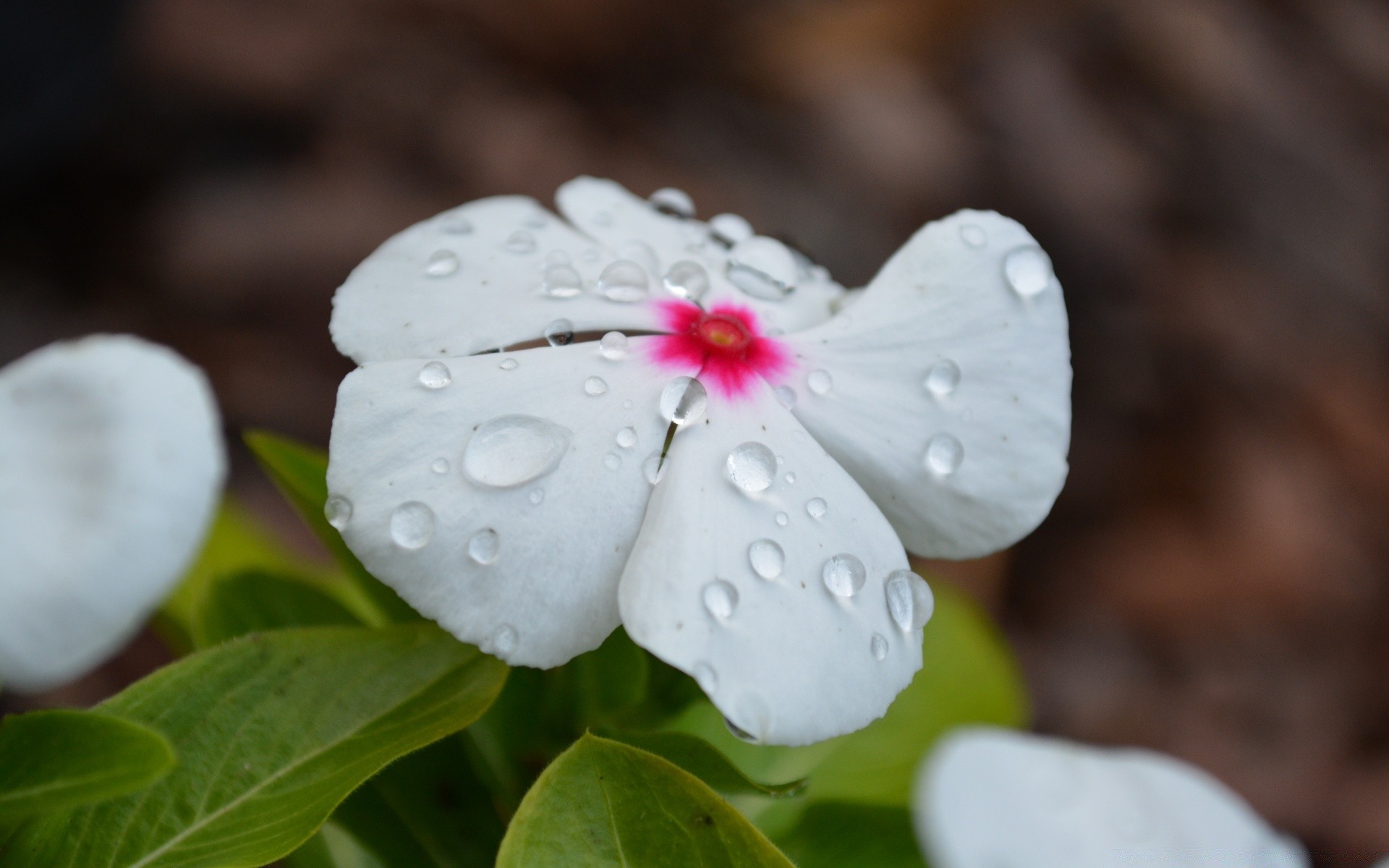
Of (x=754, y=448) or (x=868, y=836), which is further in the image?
(x=868, y=836)

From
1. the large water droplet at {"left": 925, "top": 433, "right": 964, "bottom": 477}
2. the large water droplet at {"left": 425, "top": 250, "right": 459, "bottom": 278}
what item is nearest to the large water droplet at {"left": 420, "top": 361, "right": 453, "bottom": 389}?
the large water droplet at {"left": 425, "top": 250, "right": 459, "bottom": 278}

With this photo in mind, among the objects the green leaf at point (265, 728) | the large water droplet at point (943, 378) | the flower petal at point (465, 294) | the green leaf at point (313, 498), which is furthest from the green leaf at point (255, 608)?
the large water droplet at point (943, 378)

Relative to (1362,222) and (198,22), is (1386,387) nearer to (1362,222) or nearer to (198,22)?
(1362,222)

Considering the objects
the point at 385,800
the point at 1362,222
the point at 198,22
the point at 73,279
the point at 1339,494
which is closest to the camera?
the point at 385,800

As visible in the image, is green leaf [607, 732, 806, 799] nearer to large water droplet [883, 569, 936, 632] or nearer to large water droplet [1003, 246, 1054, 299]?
large water droplet [883, 569, 936, 632]

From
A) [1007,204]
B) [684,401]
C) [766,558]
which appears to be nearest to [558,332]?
[684,401]

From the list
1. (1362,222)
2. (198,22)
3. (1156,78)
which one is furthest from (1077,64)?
(198,22)
